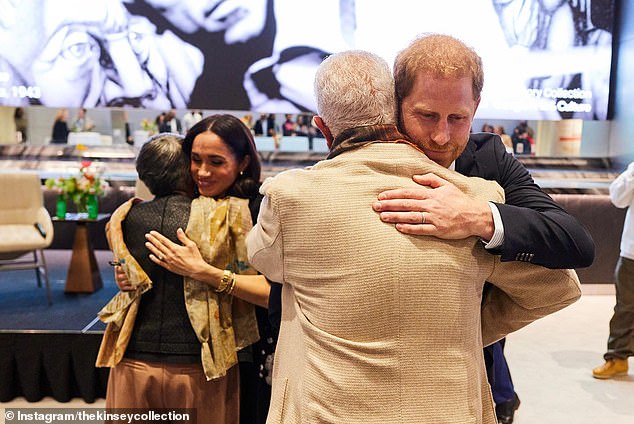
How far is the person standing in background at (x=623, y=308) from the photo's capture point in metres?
3.87

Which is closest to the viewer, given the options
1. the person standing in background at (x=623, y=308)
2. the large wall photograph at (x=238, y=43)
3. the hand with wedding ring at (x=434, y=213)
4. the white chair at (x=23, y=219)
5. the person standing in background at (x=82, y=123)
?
the hand with wedding ring at (x=434, y=213)

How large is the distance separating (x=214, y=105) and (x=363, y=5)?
198 cm

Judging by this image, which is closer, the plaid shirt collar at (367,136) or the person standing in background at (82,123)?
the plaid shirt collar at (367,136)

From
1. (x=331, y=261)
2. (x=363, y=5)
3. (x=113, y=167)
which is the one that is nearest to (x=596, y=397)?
(x=331, y=261)

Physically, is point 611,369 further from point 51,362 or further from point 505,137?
point 505,137

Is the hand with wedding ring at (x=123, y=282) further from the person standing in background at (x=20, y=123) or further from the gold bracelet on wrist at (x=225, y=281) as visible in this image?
the person standing in background at (x=20, y=123)

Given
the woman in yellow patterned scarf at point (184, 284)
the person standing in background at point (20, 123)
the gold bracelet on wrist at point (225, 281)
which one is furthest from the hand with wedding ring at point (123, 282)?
the person standing in background at point (20, 123)

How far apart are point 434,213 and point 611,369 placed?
3497mm

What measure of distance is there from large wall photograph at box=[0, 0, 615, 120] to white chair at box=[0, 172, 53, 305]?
83.9 inches

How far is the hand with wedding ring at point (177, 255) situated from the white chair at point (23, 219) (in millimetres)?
3139

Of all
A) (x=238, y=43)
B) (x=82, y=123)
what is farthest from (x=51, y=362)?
(x=82, y=123)

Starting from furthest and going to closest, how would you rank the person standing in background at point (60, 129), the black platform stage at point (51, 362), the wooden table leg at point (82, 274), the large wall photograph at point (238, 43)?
the person standing in background at point (60, 129), the large wall photograph at point (238, 43), the wooden table leg at point (82, 274), the black platform stage at point (51, 362)

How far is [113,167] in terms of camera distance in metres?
6.99

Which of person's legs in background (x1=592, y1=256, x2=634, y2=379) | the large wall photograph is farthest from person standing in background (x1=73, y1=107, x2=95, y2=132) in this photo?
person's legs in background (x1=592, y1=256, x2=634, y2=379)
